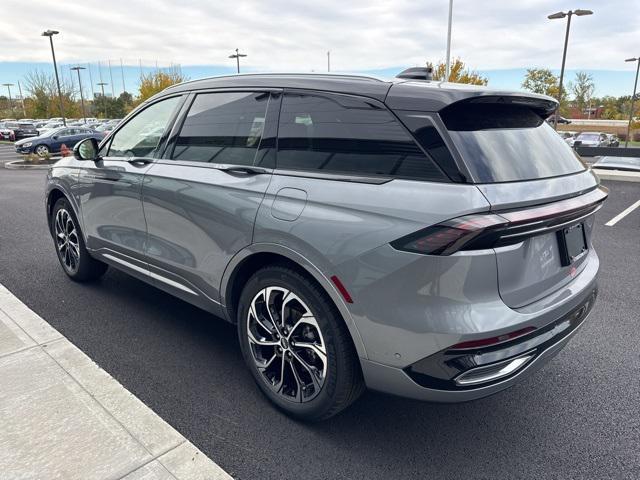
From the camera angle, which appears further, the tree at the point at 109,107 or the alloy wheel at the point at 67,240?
the tree at the point at 109,107

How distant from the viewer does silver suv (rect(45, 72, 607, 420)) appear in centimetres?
195

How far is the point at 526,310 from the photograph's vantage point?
2.08 meters

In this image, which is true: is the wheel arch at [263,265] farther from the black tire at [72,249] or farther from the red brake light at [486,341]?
the black tire at [72,249]

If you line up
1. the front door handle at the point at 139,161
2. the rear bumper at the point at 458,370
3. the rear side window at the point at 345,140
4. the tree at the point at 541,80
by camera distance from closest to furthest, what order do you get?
the rear bumper at the point at 458,370, the rear side window at the point at 345,140, the front door handle at the point at 139,161, the tree at the point at 541,80

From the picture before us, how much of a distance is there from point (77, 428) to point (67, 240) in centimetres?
261

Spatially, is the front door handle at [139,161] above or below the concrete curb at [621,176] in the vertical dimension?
above

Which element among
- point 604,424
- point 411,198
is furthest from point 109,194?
point 604,424

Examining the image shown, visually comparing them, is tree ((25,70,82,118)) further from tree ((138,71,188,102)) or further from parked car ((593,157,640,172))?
parked car ((593,157,640,172))

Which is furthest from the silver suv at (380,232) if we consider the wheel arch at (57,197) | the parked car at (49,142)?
the parked car at (49,142)

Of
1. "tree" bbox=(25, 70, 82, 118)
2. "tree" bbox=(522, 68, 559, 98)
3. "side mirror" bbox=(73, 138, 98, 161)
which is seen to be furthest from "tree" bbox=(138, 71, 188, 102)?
"side mirror" bbox=(73, 138, 98, 161)

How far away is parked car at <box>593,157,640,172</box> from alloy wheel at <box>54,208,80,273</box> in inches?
449

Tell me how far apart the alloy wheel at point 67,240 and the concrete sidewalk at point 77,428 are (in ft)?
4.62

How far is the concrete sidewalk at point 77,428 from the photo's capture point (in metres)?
2.17

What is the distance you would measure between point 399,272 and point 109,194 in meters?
2.65
